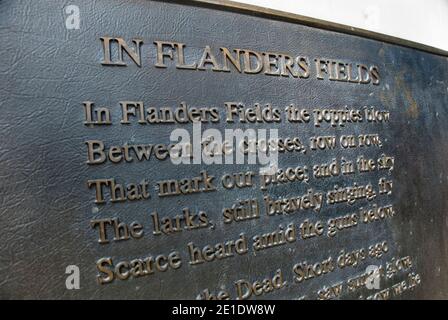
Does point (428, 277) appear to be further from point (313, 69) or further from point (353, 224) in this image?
point (313, 69)

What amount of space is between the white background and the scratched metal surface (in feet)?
0.55

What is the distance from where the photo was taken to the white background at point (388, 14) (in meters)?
1.71

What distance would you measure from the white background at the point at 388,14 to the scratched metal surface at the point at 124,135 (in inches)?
6.6

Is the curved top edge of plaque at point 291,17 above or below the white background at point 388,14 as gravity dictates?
below

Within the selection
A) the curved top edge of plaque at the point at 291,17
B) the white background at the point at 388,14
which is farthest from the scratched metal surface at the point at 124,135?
the white background at the point at 388,14

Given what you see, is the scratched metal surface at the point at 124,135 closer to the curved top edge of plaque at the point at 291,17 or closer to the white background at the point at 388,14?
the curved top edge of plaque at the point at 291,17

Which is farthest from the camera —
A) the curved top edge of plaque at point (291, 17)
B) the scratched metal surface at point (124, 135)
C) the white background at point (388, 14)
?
the white background at point (388, 14)

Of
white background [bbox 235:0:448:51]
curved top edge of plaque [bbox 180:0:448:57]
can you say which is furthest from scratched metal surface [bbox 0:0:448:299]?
white background [bbox 235:0:448:51]

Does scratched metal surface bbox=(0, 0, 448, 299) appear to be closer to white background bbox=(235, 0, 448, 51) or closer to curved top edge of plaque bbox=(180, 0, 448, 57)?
curved top edge of plaque bbox=(180, 0, 448, 57)

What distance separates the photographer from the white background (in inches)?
67.4

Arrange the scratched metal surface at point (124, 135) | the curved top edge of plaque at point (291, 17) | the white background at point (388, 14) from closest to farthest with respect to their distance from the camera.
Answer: the scratched metal surface at point (124, 135), the curved top edge of plaque at point (291, 17), the white background at point (388, 14)

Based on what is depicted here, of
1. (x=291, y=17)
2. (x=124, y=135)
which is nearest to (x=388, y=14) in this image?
(x=291, y=17)

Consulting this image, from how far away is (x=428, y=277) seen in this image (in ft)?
6.17
